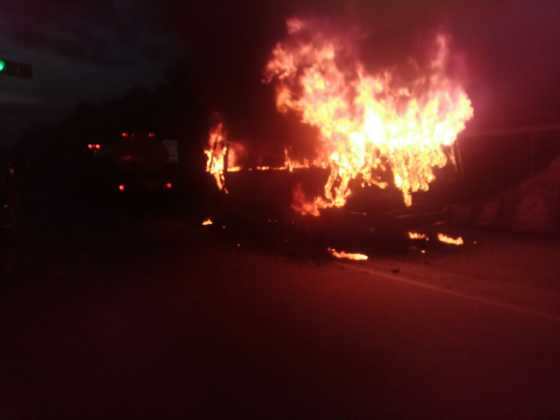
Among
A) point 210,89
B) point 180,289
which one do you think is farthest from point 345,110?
point 210,89

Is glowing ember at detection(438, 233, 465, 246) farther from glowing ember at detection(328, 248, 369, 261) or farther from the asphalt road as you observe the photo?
the asphalt road

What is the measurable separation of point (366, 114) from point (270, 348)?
23.8 ft

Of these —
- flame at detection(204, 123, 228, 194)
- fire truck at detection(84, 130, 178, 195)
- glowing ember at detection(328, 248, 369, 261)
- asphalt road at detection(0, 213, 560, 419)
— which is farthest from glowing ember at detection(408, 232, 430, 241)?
fire truck at detection(84, 130, 178, 195)

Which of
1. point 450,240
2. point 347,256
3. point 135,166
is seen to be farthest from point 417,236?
point 135,166

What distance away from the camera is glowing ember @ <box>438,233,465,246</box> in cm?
1098

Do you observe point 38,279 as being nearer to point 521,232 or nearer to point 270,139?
point 270,139

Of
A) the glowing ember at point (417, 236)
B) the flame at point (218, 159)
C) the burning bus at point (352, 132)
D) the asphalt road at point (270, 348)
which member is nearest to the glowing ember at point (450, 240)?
the glowing ember at point (417, 236)

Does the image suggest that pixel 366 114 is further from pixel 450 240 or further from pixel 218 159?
pixel 218 159

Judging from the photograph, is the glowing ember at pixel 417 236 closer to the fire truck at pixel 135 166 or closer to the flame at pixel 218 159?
the flame at pixel 218 159

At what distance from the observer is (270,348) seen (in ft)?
18.2

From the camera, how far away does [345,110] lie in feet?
39.7

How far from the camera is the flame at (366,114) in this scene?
10.7 m

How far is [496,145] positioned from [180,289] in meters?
12.4

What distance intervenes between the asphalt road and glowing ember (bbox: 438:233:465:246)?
2386mm
